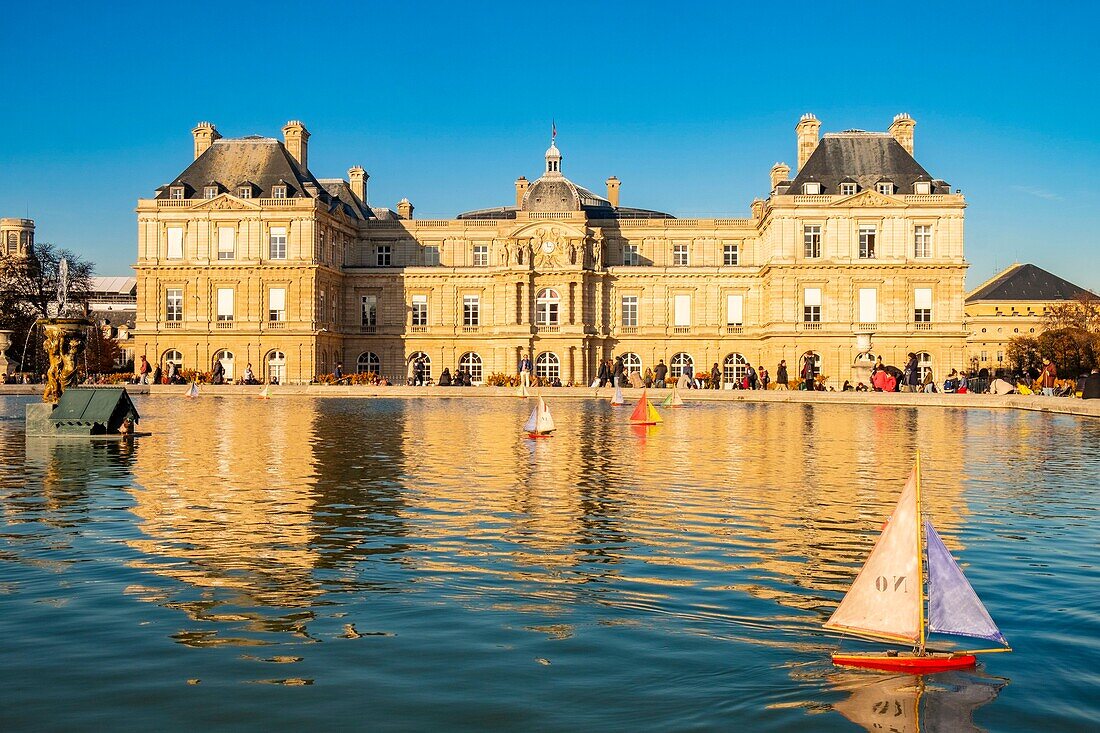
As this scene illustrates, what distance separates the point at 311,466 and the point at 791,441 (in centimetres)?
1190

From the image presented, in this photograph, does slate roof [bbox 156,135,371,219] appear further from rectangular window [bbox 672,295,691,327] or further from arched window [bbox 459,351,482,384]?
rectangular window [bbox 672,295,691,327]

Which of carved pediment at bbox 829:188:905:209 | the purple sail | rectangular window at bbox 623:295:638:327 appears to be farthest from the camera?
rectangular window at bbox 623:295:638:327

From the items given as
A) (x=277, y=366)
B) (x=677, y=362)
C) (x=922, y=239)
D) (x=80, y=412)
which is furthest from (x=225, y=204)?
(x=80, y=412)

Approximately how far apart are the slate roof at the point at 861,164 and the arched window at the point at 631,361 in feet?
50.2

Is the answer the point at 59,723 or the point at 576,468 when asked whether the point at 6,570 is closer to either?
the point at 59,723

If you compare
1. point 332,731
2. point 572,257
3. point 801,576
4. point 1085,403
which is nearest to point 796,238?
point 572,257

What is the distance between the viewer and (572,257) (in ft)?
238

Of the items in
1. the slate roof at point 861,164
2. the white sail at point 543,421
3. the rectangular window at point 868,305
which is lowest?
the white sail at point 543,421

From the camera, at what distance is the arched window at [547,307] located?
7281 centimetres

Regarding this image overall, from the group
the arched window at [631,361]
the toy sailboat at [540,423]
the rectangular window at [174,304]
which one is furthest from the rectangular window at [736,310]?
the toy sailboat at [540,423]

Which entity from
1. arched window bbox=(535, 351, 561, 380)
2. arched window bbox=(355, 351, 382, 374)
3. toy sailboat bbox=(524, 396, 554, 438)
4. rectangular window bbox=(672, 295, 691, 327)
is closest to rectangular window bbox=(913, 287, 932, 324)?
rectangular window bbox=(672, 295, 691, 327)

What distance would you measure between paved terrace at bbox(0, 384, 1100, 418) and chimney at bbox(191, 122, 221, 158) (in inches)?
949

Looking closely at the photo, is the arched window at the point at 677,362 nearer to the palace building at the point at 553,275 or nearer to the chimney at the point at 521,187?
the palace building at the point at 553,275

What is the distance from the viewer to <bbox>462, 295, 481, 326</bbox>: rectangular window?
249 ft
